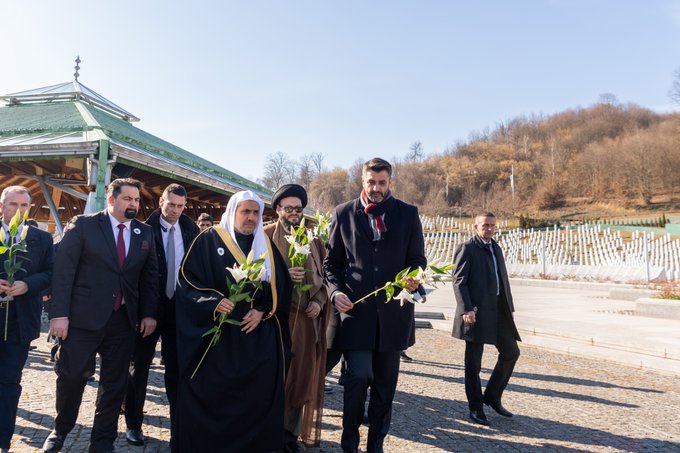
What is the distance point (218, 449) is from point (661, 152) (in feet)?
219

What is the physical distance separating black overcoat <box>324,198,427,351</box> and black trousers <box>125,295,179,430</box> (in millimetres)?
1425

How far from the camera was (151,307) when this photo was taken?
403 cm

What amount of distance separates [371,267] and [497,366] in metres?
2.00

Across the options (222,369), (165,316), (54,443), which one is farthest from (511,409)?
(54,443)

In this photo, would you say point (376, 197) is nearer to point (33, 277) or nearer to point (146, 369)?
point (146, 369)

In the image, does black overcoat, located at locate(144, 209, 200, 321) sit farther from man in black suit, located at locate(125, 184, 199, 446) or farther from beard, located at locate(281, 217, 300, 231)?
beard, located at locate(281, 217, 300, 231)

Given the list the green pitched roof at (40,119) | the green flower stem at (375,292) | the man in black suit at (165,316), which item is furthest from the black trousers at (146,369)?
the green pitched roof at (40,119)

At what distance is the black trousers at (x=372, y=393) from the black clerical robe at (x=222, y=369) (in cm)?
51

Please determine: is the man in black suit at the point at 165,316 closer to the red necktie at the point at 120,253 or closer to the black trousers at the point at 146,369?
the black trousers at the point at 146,369

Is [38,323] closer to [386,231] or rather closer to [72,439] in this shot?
[72,439]

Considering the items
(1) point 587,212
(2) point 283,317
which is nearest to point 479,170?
(1) point 587,212

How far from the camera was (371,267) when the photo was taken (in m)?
3.88

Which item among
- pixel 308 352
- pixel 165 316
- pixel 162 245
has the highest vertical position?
pixel 162 245

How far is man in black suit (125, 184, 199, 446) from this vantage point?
Result: 4035 mm
